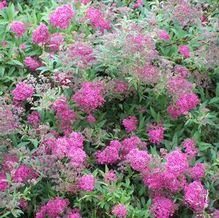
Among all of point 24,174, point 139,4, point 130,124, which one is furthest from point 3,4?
point 24,174

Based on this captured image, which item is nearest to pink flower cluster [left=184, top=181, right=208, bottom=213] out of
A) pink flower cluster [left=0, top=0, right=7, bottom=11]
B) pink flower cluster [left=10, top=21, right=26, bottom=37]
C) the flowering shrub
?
the flowering shrub

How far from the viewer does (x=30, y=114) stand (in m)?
3.63

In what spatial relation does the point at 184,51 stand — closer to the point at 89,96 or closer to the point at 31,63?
the point at 89,96

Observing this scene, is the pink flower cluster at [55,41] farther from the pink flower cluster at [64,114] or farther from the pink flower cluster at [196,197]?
the pink flower cluster at [196,197]

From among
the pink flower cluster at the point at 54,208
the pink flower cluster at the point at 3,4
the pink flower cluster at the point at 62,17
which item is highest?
the pink flower cluster at the point at 62,17

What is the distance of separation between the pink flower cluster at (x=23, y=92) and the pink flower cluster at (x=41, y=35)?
511 millimetres

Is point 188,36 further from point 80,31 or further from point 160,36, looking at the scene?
point 80,31

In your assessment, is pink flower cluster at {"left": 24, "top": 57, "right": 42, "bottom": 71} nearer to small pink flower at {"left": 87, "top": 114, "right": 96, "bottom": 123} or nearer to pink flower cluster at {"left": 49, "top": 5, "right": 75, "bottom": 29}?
pink flower cluster at {"left": 49, "top": 5, "right": 75, "bottom": 29}

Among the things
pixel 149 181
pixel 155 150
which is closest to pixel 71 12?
pixel 155 150

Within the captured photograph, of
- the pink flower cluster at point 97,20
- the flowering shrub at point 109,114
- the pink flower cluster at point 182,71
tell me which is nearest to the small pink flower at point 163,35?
the flowering shrub at point 109,114

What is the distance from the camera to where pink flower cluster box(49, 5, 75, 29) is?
3.93 metres

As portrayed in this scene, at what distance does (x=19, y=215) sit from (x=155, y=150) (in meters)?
0.92

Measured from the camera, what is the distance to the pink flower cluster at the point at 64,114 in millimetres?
3414

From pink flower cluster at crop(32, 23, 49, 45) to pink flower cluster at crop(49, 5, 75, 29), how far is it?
0.30 ft
